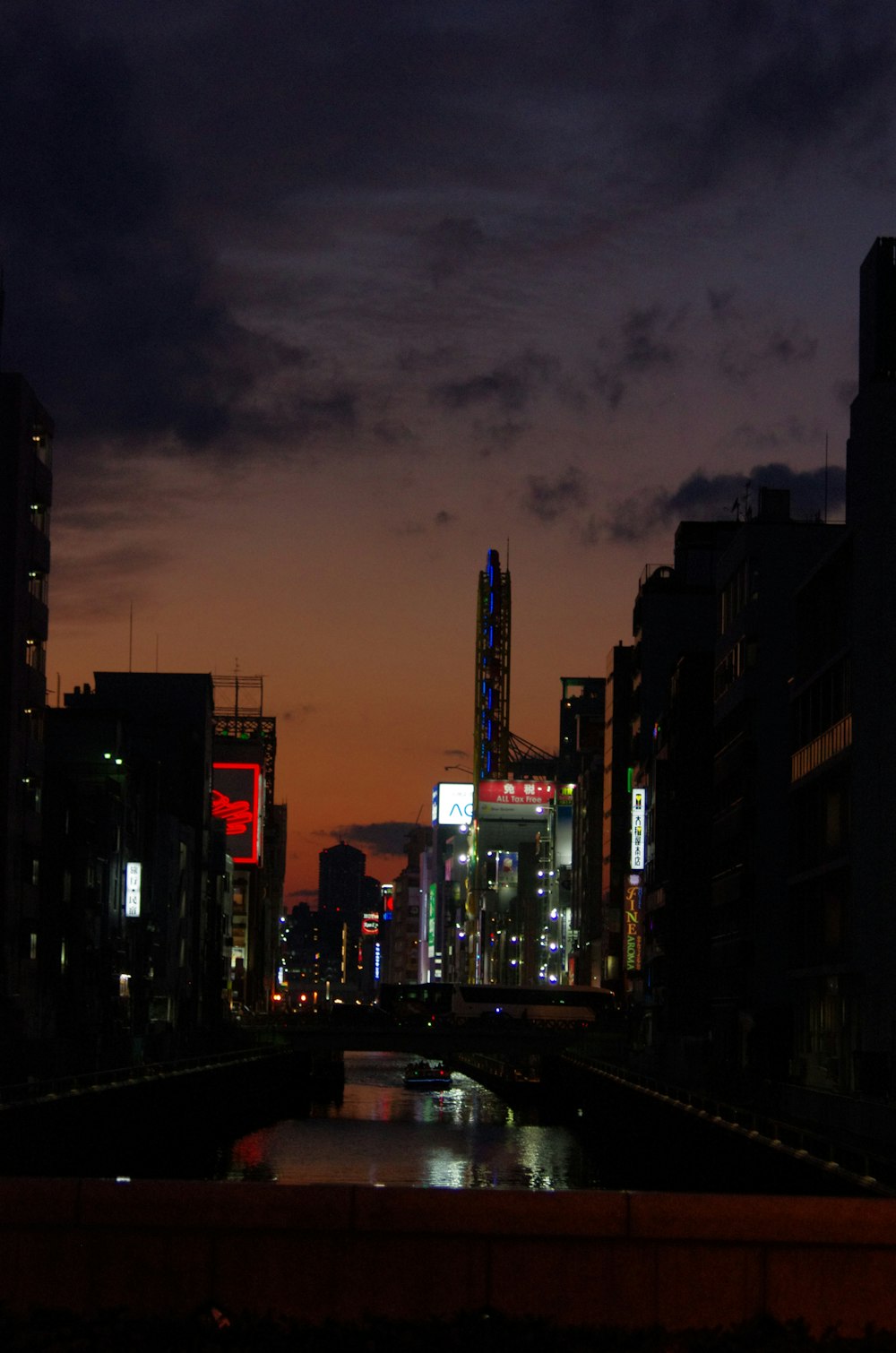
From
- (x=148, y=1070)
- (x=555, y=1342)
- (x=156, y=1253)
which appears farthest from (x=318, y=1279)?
(x=148, y=1070)

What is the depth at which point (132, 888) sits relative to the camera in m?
125

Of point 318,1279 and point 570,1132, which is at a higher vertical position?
point 318,1279

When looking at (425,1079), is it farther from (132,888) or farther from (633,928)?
(132,888)

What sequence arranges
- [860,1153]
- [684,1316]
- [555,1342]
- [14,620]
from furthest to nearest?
[14,620] → [860,1153] → [684,1316] → [555,1342]

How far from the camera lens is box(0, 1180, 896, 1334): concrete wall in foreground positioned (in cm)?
1329

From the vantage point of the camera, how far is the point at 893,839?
65.2 metres

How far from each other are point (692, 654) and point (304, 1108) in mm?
38672

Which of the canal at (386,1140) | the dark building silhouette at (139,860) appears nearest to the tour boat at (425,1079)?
the canal at (386,1140)

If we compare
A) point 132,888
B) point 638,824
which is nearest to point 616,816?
point 638,824

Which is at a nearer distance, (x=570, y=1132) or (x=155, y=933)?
(x=570, y=1132)

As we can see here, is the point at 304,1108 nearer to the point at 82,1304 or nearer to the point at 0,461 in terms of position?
the point at 0,461

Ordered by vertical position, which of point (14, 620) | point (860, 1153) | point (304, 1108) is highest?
point (14, 620)

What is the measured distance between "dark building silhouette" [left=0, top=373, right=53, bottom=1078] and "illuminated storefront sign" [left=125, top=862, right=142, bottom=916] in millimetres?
28277

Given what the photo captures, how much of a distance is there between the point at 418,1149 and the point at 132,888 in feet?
150
